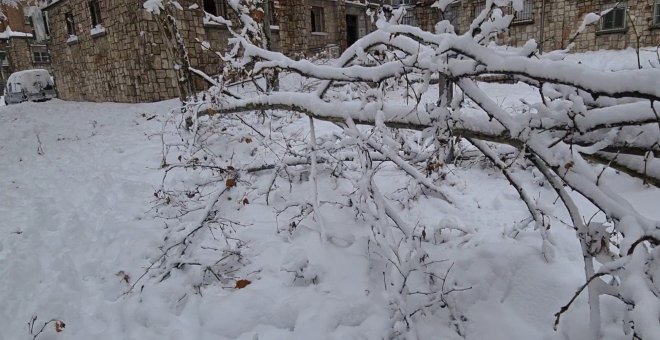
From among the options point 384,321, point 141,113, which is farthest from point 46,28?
point 384,321

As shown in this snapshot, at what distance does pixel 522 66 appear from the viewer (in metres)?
1.95

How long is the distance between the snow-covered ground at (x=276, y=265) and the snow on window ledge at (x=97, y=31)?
7.63 m

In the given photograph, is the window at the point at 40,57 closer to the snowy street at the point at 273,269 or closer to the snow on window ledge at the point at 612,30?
the snowy street at the point at 273,269

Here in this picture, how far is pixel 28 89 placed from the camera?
53.5 feet

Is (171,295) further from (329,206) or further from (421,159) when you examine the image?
(421,159)

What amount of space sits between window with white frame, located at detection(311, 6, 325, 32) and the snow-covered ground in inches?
528

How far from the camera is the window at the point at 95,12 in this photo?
11148 millimetres

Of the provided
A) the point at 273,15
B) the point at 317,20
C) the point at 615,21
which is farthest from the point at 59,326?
the point at 615,21

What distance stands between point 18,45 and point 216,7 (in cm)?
2733

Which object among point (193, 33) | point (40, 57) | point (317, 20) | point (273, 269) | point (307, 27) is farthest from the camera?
point (40, 57)

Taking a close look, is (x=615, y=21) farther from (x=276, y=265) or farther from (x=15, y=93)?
(x=15, y=93)

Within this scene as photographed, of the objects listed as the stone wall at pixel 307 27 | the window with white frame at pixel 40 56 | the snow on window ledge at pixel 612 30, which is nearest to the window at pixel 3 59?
the window with white frame at pixel 40 56

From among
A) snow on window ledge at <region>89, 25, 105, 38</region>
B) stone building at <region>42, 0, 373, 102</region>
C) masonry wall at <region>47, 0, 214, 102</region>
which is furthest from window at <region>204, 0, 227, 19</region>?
snow on window ledge at <region>89, 25, 105, 38</region>

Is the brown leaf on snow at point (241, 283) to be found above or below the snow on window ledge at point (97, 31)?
below
